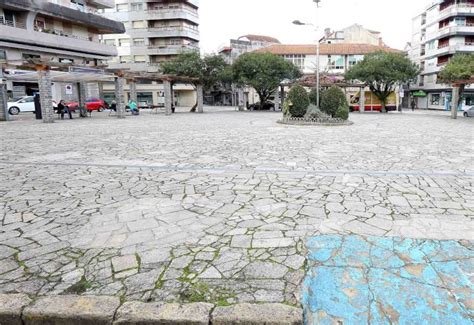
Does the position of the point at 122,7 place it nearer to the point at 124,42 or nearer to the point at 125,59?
the point at 124,42

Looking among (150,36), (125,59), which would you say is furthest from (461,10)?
(125,59)

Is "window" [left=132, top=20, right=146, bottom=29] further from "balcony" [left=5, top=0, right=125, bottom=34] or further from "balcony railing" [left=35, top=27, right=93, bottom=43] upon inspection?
"balcony railing" [left=35, top=27, right=93, bottom=43]

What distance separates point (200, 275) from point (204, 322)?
2.12 feet

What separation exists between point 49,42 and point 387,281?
36680mm

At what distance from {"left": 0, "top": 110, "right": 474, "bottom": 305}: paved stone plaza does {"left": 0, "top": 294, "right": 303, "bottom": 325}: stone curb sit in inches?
6.0

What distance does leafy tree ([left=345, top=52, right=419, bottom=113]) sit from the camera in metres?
34.8

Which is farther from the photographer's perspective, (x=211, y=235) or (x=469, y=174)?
(x=469, y=174)

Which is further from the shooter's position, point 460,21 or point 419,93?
point 419,93

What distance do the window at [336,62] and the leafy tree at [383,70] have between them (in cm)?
1283

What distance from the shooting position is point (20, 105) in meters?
31.3

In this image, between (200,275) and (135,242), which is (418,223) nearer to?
(200,275)

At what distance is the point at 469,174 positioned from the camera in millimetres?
7152

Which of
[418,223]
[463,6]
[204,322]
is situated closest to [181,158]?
[418,223]

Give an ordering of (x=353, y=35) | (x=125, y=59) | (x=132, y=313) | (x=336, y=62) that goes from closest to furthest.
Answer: (x=132, y=313) < (x=336, y=62) < (x=125, y=59) < (x=353, y=35)
